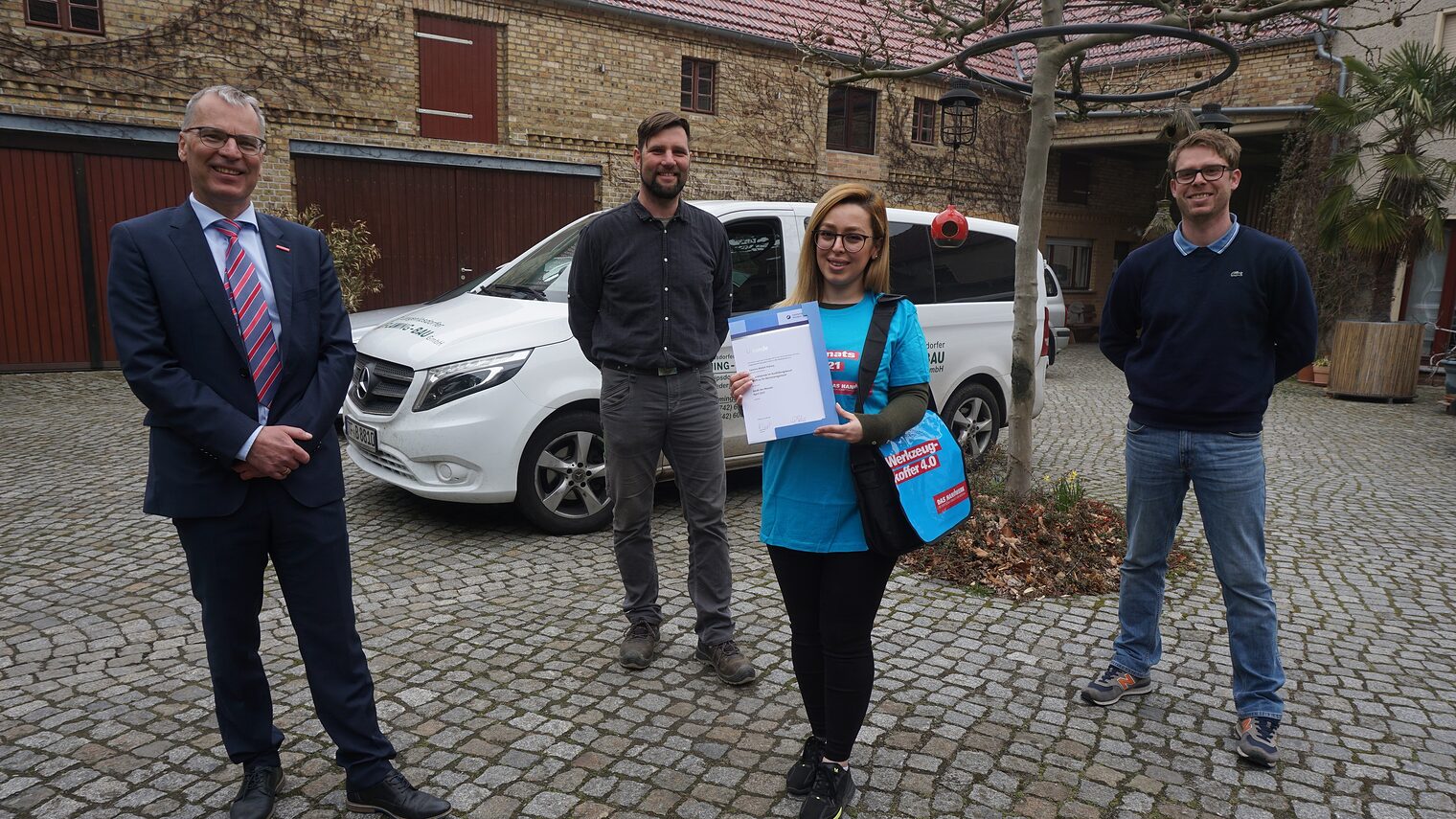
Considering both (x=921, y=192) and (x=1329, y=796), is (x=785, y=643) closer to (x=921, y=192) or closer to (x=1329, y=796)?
(x=1329, y=796)

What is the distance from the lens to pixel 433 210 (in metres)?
13.8

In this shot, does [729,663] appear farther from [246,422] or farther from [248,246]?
[248,246]

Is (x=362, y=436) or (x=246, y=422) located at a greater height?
(x=246, y=422)

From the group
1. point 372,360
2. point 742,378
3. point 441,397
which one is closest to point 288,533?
point 742,378

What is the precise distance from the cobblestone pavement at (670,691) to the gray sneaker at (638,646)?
0.07 meters

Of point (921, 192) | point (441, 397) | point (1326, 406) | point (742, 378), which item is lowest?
point (1326, 406)

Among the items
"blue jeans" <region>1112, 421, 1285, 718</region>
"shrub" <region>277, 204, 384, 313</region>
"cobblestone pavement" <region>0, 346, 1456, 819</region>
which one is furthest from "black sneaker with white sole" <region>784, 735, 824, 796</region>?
"shrub" <region>277, 204, 384, 313</region>

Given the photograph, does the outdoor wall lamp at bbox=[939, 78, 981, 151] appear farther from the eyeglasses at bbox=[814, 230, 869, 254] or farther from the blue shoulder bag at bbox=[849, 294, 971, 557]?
the blue shoulder bag at bbox=[849, 294, 971, 557]

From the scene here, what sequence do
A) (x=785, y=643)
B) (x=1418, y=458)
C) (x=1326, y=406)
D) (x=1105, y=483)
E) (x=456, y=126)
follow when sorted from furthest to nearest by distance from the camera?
1. (x=456, y=126)
2. (x=1326, y=406)
3. (x=1418, y=458)
4. (x=1105, y=483)
5. (x=785, y=643)

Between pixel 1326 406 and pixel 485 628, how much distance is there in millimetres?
11929

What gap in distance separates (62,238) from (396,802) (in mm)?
11645

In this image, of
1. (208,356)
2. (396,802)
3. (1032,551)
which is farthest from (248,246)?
(1032,551)

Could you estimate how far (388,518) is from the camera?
598cm

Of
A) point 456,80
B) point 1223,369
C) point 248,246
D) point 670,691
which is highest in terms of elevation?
point 456,80
